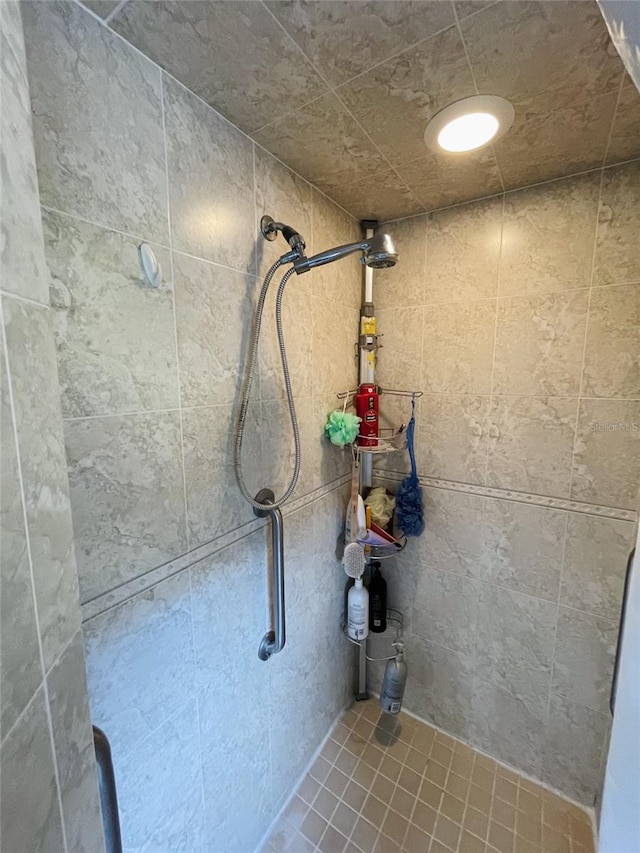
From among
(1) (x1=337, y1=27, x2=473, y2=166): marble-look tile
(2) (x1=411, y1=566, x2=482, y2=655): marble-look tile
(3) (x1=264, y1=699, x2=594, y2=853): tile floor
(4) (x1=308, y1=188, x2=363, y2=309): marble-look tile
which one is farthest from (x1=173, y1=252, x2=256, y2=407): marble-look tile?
(3) (x1=264, y1=699, x2=594, y2=853): tile floor

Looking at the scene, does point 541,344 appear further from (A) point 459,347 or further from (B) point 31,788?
(B) point 31,788

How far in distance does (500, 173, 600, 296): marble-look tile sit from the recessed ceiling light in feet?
1.09

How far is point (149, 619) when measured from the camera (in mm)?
705

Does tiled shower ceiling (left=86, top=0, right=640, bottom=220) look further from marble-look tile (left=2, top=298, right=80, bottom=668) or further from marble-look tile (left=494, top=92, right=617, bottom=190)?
marble-look tile (left=2, top=298, right=80, bottom=668)

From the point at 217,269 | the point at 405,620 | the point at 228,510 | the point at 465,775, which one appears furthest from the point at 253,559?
the point at 465,775

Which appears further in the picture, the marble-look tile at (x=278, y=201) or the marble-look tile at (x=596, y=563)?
the marble-look tile at (x=596, y=563)

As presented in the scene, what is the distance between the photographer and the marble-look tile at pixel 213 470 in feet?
2.52

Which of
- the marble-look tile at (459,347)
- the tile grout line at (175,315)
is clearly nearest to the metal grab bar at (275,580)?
the tile grout line at (175,315)

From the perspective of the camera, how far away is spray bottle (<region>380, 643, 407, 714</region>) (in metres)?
1.37

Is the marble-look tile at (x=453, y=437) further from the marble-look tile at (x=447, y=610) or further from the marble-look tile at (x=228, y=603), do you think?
the marble-look tile at (x=228, y=603)

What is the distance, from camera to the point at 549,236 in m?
1.07

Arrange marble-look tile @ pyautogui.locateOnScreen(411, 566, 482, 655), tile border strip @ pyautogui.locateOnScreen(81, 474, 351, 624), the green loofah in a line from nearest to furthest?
tile border strip @ pyautogui.locateOnScreen(81, 474, 351, 624) < the green loofah < marble-look tile @ pyautogui.locateOnScreen(411, 566, 482, 655)

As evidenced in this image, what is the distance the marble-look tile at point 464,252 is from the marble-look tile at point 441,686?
142 centimetres

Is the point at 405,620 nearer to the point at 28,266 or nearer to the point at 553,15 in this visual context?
the point at 28,266
